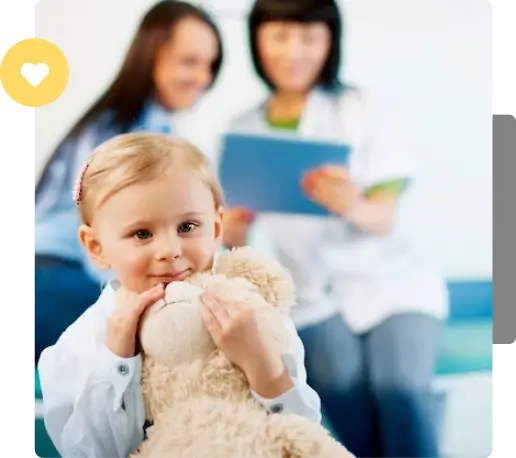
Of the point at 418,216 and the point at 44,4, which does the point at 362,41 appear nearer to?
the point at 418,216

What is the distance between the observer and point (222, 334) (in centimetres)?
129

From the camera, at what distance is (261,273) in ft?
4.41

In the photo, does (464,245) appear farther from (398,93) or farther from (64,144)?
(64,144)

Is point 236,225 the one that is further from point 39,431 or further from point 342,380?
point 39,431

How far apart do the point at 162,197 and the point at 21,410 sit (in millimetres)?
497

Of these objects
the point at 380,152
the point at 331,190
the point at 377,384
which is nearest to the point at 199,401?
the point at 377,384

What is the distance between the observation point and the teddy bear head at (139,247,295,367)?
1.26m

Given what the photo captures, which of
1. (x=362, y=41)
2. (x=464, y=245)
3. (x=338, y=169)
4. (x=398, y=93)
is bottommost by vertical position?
Result: (x=464, y=245)

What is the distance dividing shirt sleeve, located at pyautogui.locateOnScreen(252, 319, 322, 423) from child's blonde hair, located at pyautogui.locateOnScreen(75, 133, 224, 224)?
0.30m

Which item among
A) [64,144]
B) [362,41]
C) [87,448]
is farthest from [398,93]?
[87,448]

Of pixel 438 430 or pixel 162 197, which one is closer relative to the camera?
pixel 162 197

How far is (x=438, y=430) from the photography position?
1.42m

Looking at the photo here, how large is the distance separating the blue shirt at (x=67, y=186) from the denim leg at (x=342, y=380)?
0.46 m

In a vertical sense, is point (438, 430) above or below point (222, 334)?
below
